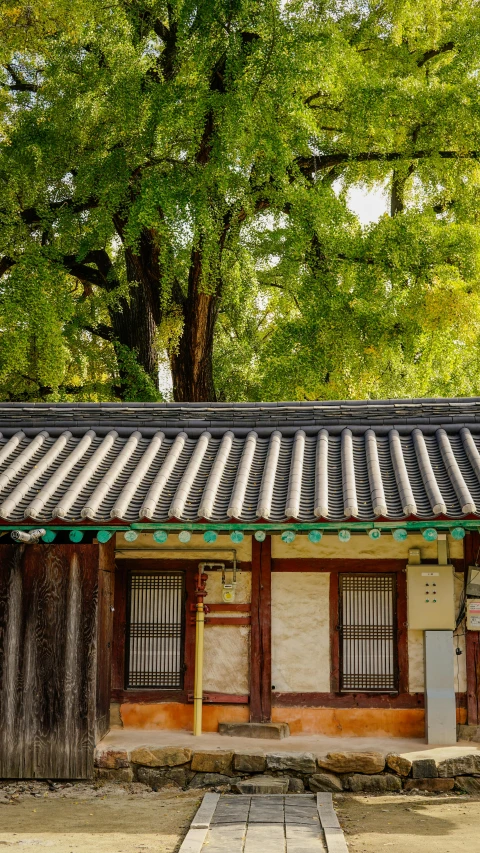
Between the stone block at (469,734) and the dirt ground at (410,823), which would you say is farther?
the stone block at (469,734)

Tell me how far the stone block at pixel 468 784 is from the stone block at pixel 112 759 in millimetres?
3553

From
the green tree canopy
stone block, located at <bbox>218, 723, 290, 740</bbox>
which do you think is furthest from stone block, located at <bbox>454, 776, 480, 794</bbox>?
the green tree canopy

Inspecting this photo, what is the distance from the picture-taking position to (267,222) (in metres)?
20.6

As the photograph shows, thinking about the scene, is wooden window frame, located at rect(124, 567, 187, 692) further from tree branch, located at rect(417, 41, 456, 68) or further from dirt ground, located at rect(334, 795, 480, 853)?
tree branch, located at rect(417, 41, 456, 68)

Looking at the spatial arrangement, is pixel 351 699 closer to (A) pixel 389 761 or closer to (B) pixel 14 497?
(A) pixel 389 761

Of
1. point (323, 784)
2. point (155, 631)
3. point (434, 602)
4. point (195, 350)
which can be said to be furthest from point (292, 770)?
point (195, 350)

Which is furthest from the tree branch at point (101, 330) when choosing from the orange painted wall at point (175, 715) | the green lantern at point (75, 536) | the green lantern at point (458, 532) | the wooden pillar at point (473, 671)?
the green lantern at point (458, 532)

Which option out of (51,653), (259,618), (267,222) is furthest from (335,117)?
(51,653)

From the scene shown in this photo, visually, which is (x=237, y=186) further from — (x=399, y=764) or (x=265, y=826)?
(x=265, y=826)

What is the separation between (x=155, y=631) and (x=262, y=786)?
94.6 inches

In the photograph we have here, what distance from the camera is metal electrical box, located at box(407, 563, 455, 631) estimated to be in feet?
34.9

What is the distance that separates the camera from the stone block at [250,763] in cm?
980

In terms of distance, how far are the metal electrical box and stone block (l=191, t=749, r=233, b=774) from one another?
8.65 feet

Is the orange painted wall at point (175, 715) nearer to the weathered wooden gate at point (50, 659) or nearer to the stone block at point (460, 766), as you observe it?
the weathered wooden gate at point (50, 659)
